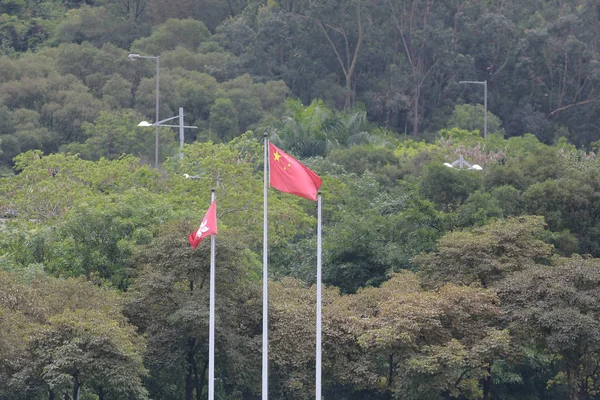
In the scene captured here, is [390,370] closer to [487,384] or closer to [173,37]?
[487,384]

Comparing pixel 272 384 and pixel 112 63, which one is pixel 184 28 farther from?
pixel 272 384

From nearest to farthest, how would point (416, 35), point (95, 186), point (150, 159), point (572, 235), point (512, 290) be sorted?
1. point (512, 290)
2. point (572, 235)
3. point (95, 186)
4. point (150, 159)
5. point (416, 35)

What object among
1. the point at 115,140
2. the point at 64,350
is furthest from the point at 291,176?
the point at 115,140

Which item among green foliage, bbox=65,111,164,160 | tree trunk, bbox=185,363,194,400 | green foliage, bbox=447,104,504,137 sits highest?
tree trunk, bbox=185,363,194,400

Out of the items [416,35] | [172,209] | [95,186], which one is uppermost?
[172,209]

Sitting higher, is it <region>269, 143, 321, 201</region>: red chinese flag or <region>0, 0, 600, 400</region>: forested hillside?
<region>269, 143, 321, 201</region>: red chinese flag

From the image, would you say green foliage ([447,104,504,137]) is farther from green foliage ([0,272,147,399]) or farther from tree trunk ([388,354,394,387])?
green foliage ([0,272,147,399])

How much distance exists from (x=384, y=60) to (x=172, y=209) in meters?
43.2

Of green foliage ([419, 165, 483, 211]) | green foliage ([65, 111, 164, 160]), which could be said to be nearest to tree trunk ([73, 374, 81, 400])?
green foliage ([419, 165, 483, 211])

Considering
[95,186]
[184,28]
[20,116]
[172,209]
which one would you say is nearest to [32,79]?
[20,116]

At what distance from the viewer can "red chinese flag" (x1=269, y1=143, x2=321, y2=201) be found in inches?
842

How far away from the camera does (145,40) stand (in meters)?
81.2

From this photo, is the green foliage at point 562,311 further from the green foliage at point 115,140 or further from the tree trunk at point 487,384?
the green foliage at point 115,140

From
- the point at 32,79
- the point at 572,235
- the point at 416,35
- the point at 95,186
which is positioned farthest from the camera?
the point at 416,35
